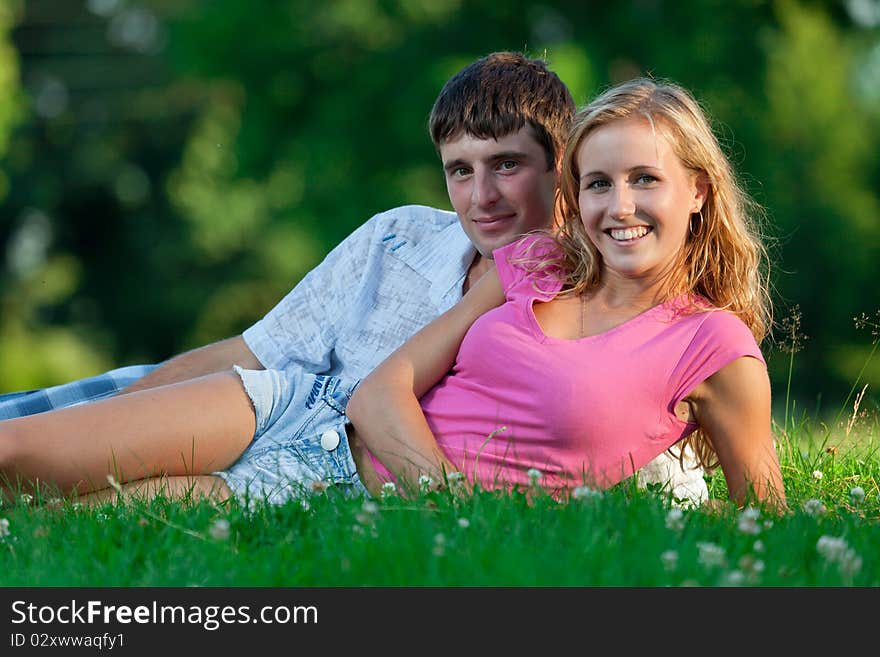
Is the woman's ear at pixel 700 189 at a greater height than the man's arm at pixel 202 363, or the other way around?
the woman's ear at pixel 700 189

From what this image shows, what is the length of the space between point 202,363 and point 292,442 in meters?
0.91

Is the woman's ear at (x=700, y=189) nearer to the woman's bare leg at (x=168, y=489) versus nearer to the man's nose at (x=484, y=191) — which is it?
the man's nose at (x=484, y=191)

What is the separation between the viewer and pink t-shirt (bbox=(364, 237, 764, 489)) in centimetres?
316

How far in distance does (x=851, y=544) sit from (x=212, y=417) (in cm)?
168

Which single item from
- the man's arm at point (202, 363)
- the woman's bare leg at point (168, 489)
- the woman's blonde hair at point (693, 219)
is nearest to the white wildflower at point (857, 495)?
the woman's blonde hair at point (693, 219)

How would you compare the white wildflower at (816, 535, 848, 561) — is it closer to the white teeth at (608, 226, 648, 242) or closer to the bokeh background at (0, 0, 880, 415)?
the white teeth at (608, 226, 648, 242)

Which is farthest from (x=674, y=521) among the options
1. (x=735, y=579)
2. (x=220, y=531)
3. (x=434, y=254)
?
(x=434, y=254)

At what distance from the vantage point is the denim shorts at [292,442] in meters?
3.45

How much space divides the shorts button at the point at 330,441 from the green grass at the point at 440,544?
0.34 meters

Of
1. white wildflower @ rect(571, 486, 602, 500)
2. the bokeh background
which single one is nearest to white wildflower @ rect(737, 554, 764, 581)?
white wildflower @ rect(571, 486, 602, 500)

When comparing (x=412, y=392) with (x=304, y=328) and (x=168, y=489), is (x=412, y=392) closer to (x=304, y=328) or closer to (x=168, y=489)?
(x=168, y=489)

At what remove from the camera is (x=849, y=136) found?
1473 centimetres

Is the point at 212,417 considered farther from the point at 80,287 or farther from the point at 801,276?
the point at 80,287

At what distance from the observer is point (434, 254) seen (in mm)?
4094
